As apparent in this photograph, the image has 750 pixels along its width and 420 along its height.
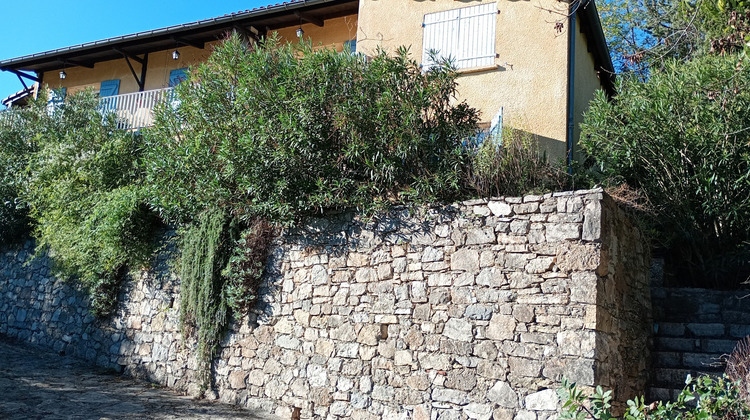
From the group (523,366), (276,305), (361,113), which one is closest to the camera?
(523,366)

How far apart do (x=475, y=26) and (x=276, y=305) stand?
538 centimetres

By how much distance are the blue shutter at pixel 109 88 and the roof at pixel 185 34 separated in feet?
2.09

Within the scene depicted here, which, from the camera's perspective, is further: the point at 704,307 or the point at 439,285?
the point at 704,307

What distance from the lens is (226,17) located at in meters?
12.8

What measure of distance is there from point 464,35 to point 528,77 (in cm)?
129

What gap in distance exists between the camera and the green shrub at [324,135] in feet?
23.7

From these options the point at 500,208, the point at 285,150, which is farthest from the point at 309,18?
the point at 500,208

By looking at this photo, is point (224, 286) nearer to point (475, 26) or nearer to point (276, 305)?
point (276, 305)

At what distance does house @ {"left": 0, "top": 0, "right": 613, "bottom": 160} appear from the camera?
361 inches

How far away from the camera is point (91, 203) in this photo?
33.7ft

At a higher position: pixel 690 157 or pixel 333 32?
pixel 333 32

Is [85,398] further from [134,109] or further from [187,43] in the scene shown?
[187,43]

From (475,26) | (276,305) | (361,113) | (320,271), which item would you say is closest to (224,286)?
(276,305)

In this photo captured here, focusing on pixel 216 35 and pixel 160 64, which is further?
pixel 160 64
